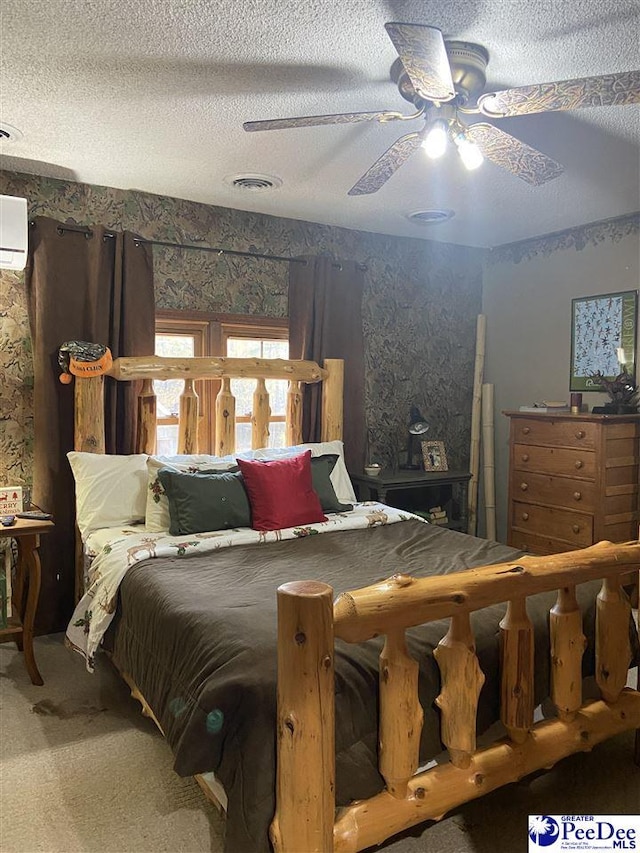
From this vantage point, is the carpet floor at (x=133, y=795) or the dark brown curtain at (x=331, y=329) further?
the dark brown curtain at (x=331, y=329)

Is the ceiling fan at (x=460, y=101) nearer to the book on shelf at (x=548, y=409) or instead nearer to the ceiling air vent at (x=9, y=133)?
the ceiling air vent at (x=9, y=133)

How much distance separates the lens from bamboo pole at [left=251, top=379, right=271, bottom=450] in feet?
12.4

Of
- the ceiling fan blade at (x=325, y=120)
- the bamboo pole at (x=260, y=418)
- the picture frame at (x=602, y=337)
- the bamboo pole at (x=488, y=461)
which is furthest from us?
the bamboo pole at (x=488, y=461)

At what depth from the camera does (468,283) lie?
485 cm

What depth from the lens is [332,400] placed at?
13.2 ft

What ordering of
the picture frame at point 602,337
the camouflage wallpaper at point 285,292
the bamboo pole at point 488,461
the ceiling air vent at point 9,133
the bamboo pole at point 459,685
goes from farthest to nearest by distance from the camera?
the bamboo pole at point 488,461 → the picture frame at point 602,337 → the camouflage wallpaper at point 285,292 → the ceiling air vent at point 9,133 → the bamboo pole at point 459,685

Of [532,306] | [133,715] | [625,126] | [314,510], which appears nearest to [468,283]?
[532,306]

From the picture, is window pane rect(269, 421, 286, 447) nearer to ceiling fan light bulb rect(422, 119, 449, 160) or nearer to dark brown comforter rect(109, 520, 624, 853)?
dark brown comforter rect(109, 520, 624, 853)

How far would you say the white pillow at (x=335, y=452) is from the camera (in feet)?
11.5

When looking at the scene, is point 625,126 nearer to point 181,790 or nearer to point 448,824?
point 448,824

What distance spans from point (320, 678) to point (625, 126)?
2478 mm

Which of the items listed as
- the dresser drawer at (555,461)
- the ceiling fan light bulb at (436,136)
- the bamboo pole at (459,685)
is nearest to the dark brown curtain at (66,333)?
the ceiling fan light bulb at (436,136)

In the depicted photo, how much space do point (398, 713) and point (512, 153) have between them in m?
1.82

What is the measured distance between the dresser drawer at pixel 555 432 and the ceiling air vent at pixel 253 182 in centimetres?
214
